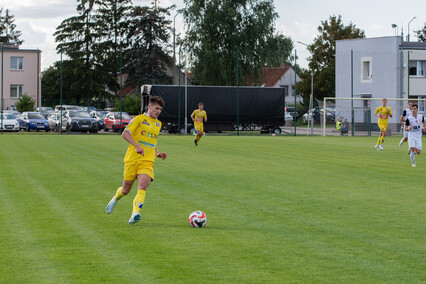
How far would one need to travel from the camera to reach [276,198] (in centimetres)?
1180

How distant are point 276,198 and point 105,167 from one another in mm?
7256

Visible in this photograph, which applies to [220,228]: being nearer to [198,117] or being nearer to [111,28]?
[198,117]

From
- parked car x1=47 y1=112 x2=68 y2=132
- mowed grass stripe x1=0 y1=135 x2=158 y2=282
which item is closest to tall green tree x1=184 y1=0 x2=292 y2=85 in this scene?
parked car x1=47 y1=112 x2=68 y2=132

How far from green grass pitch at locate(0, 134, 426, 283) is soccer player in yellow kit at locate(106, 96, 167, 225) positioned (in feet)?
1.94

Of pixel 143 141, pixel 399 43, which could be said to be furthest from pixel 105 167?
pixel 399 43

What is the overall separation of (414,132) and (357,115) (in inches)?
1074

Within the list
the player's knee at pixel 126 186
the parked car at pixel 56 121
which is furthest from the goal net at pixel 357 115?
the player's knee at pixel 126 186

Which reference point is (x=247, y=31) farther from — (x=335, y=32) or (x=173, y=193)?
(x=173, y=193)

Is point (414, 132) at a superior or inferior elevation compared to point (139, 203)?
superior

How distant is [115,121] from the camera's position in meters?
47.2

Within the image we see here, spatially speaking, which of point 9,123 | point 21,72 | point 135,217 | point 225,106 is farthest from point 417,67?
point 135,217

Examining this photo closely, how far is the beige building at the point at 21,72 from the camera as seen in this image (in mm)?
71125

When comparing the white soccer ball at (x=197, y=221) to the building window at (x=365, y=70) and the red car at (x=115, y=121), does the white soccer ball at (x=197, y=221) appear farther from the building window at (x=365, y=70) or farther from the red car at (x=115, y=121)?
the building window at (x=365, y=70)

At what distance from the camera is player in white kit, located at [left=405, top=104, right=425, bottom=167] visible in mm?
18656
